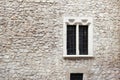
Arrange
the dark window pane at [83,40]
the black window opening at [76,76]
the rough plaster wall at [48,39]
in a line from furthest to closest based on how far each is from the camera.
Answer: the dark window pane at [83,40] < the black window opening at [76,76] < the rough plaster wall at [48,39]

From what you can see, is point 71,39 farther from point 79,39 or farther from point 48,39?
point 48,39

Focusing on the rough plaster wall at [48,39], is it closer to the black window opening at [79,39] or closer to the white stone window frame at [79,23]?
the white stone window frame at [79,23]

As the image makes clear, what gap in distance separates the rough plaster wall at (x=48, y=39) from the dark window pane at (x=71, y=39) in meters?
0.25

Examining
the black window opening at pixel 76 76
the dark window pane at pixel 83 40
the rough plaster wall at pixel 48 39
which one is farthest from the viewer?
the dark window pane at pixel 83 40

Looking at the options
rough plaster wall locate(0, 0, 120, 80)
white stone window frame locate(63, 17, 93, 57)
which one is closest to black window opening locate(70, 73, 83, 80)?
rough plaster wall locate(0, 0, 120, 80)

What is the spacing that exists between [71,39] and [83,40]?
0.39m

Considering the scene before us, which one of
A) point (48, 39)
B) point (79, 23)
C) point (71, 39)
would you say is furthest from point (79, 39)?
point (48, 39)

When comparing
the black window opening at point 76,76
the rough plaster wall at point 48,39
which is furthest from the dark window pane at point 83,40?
the black window opening at point 76,76

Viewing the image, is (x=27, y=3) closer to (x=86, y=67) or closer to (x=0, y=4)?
(x=0, y=4)

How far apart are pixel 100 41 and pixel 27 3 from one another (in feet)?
8.54

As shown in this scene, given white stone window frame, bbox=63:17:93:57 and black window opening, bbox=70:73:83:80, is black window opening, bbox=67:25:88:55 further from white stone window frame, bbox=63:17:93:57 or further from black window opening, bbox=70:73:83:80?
black window opening, bbox=70:73:83:80

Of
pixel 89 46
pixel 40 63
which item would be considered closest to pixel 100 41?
pixel 89 46

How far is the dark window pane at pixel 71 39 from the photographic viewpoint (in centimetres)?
793

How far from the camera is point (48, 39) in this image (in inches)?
307
